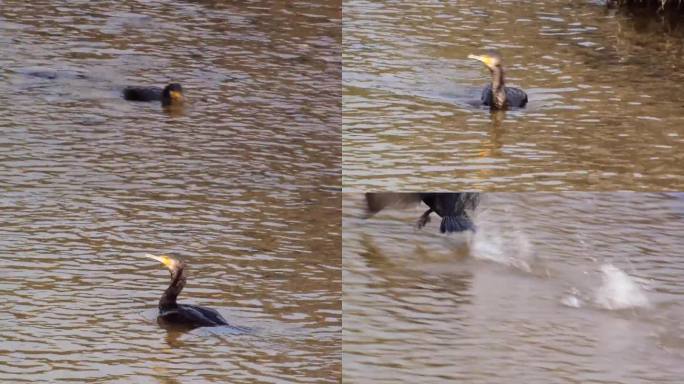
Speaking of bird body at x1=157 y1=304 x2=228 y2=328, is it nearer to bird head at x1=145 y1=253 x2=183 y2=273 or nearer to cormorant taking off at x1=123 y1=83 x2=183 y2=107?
bird head at x1=145 y1=253 x2=183 y2=273

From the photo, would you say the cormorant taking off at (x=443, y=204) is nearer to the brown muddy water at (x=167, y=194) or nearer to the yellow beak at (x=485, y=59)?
the brown muddy water at (x=167, y=194)

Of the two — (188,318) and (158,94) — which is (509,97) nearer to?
(158,94)

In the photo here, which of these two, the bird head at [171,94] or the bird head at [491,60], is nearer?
the bird head at [171,94]

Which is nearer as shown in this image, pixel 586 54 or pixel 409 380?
pixel 409 380

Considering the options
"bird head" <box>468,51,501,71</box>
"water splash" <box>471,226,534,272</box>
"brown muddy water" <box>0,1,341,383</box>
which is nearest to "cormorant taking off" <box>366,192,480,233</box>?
"water splash" <box>471,226,534,272</box>

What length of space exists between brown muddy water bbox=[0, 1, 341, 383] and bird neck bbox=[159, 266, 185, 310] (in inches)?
4.4

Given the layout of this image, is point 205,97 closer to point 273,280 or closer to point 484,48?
point 484,48

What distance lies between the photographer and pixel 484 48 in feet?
40.1

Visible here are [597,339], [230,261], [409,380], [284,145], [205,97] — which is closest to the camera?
[409,380]

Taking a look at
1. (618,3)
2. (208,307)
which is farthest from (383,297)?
(618,3)

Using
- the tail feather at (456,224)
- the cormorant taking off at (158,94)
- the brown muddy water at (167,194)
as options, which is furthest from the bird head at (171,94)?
the tail feather at (456,224)

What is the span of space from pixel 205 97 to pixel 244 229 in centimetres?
270

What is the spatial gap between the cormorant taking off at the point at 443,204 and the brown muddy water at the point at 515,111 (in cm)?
20

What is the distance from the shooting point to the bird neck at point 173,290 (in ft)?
23.5
